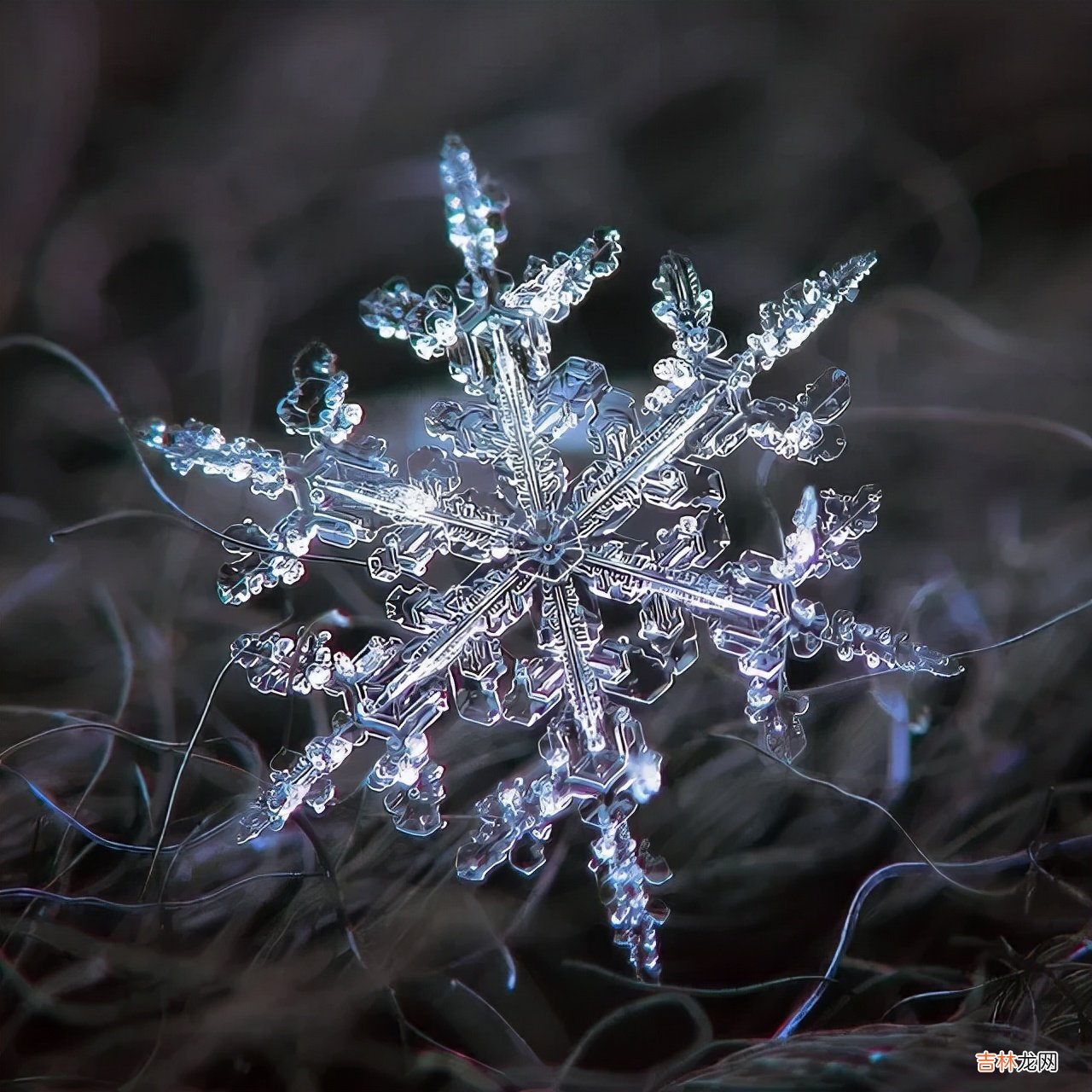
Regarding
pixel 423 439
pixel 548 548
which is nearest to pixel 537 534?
pixel 548 548

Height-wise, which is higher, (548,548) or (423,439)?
(423,439)

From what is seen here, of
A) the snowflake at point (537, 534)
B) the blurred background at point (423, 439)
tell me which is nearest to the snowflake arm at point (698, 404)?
the snowflake at point (537, 534)

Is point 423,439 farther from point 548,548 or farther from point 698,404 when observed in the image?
point 698,404

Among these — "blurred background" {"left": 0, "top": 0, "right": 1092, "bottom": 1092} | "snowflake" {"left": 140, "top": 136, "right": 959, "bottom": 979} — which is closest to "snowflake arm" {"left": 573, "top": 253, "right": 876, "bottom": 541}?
"snowflake" {"left": 140, "top": 136, "right": 959, "bottom": 979}

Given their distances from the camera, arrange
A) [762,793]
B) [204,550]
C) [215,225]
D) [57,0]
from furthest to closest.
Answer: [762,793] < [204,550] < [215,225] < [57,0]

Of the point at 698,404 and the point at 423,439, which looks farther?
the point at 423,439

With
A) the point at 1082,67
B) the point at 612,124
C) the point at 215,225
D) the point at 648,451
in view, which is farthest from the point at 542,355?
the point at 1082,67

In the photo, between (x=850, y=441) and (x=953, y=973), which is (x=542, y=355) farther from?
(x=953, y=973)
